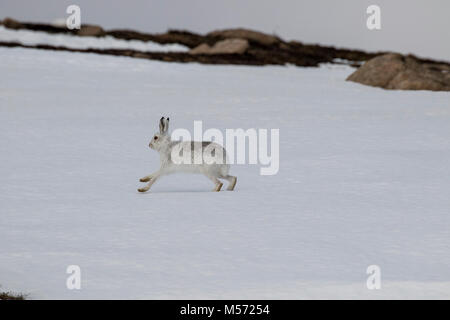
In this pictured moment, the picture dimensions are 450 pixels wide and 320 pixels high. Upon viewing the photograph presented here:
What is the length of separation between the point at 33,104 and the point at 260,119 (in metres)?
6.77

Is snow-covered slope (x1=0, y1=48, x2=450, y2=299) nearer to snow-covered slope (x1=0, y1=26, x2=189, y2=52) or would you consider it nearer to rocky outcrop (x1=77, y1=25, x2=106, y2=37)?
snow-covered slope (x1=0, y1=26, x2=189, y2=52)

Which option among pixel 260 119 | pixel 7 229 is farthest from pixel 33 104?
pixel 7 229

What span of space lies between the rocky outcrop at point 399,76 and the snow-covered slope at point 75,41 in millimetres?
14467

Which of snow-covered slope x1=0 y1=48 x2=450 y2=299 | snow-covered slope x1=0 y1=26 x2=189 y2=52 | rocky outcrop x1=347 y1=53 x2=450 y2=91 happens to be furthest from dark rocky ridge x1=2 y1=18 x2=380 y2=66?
snow-covered slope x1=0 y1=48 x2=450 y2=299

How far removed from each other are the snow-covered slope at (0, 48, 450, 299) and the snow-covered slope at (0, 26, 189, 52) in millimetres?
14635

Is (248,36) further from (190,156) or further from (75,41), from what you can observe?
(190,156)

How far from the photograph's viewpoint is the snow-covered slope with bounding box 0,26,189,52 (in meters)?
39.1

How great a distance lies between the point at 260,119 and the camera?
21.1 m

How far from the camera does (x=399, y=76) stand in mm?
29062

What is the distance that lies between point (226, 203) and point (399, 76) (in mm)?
19445
